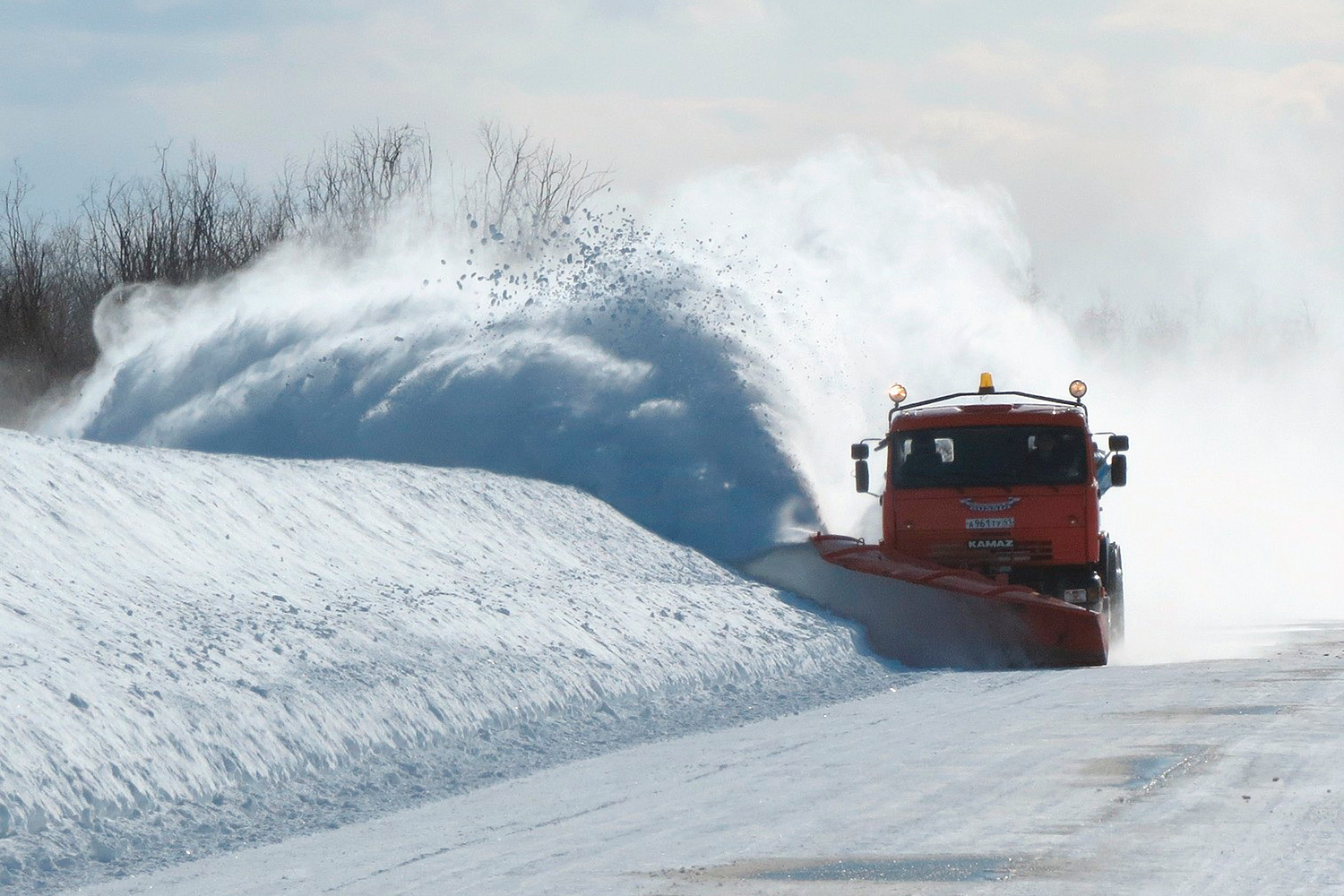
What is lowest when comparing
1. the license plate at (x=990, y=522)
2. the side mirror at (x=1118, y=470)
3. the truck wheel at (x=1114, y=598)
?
the truck wheel at (x=1114, y=598)

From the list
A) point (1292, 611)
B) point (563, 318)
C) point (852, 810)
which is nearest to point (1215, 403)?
point (1292, 611)

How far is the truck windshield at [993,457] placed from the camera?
1503 centimetres

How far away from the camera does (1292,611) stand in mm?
19344

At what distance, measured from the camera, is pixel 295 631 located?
10523 millimetres

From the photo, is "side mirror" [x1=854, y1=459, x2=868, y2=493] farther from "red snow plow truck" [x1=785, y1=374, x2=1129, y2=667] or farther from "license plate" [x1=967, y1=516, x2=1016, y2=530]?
"license plate" [x1=967, y1=516, x2=1016, y2=530]

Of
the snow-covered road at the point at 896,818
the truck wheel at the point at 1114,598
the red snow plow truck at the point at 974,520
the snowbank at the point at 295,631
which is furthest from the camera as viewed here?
the truck wheel at the point at 1114,598

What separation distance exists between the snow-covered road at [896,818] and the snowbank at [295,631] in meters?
0.89

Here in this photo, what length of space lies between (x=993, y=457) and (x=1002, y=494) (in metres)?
0.36

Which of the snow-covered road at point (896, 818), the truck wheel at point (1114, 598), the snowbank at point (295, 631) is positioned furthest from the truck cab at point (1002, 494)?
the snow-covered road at point (896, 818)

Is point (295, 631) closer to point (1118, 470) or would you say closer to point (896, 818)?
point (896, 818)

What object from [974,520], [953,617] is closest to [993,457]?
[974,520]

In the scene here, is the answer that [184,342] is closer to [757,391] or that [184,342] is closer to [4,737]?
[757,391]

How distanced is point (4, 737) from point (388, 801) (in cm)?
171

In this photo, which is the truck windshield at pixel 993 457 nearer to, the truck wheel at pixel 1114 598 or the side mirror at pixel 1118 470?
Answer: the side mirror at pixel 1118 470
